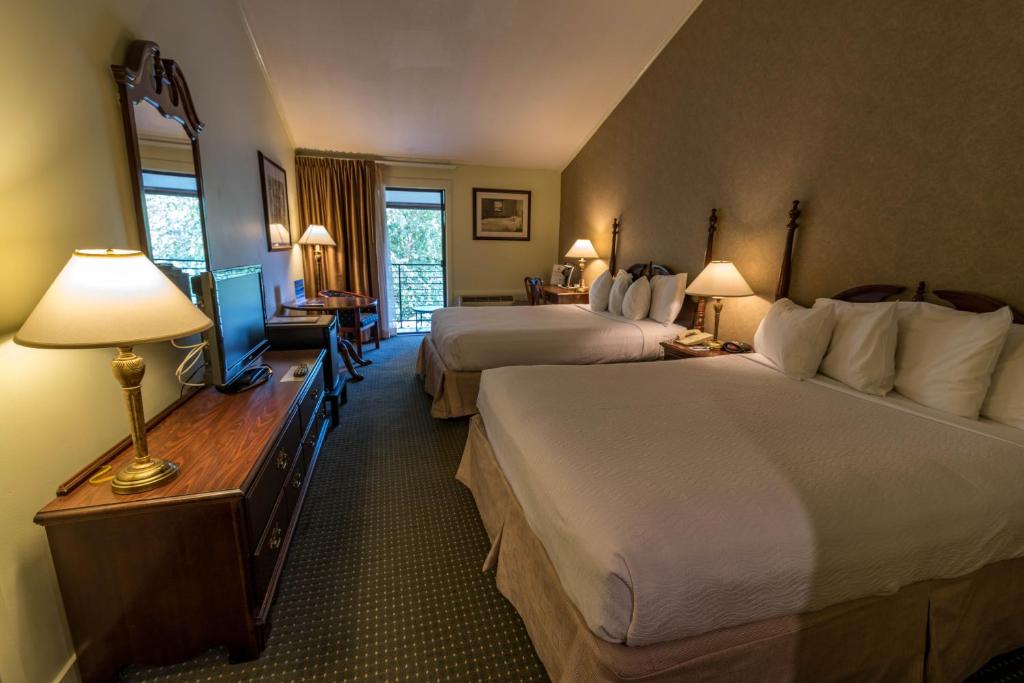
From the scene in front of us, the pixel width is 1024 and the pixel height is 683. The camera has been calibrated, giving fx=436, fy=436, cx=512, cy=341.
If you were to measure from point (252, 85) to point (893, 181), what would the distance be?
4241mm

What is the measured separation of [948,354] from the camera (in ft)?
5.76

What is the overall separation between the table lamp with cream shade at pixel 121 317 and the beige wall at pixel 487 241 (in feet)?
15.7

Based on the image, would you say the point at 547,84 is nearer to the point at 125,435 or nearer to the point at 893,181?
the point at 893,181

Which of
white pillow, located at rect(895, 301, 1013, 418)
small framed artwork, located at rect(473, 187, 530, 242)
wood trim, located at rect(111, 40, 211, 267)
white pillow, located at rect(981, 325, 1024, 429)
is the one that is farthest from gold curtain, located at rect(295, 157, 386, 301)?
white pillow, located at rect(981, 325, 1024, 429)

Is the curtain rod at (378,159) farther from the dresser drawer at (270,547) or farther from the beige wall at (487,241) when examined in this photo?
the dresser drawer at (270,547)

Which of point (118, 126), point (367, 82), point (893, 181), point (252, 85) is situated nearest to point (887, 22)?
point (893, 181)

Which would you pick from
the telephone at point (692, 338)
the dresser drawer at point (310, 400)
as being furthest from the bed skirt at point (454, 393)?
the telephone at point (692, 338)

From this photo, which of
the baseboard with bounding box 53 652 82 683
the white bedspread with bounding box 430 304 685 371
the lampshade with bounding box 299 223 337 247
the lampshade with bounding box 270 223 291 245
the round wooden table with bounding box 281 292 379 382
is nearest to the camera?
the baseboard with bounding box 53 652 82 683

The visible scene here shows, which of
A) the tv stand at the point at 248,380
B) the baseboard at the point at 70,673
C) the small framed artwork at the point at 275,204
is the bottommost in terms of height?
the baseboard at the point at 70,673

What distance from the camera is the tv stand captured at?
198 cm

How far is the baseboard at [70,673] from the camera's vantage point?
1.21 m

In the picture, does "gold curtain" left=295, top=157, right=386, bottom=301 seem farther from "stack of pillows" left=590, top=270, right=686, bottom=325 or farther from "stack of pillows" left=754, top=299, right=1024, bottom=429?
"stack of pillows" left=754, top=299, right=1024, bottom=429

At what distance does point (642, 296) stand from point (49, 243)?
3.48m

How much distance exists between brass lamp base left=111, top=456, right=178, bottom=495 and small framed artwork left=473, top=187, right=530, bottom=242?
5.06 m
